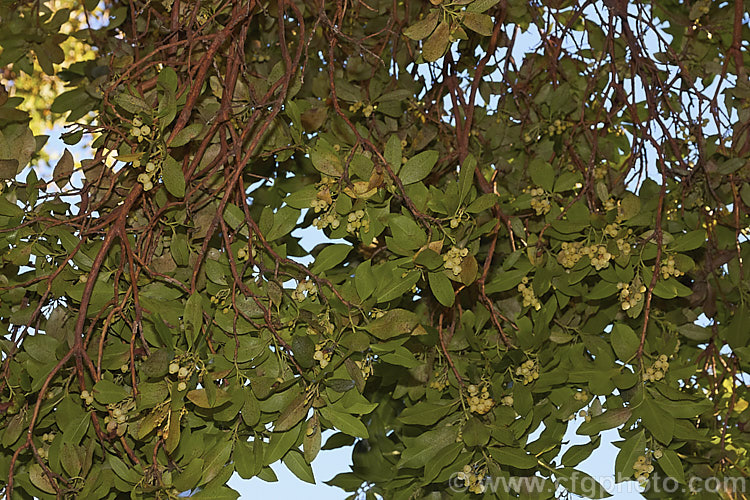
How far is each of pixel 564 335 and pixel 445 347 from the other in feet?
0.63

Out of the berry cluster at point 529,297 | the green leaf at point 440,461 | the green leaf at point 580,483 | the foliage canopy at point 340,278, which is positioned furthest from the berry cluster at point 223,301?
the green leaf at point 580,483

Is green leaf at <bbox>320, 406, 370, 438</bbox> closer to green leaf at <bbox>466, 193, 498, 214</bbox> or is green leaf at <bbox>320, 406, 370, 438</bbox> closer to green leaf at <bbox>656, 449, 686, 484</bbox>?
green leaf at <bbox>466, 193, 498, 214</bbox>

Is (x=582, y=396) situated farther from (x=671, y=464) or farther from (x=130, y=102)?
(x=130, y=102)

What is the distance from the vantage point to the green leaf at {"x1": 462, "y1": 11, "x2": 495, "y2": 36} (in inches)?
34.8

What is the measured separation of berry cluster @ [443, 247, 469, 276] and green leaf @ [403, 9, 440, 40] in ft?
0.83

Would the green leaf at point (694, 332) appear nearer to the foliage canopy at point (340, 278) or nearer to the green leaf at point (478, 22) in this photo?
the foliage canopy at point (340, 278)

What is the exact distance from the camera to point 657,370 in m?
1.11

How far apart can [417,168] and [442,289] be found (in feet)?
0.51

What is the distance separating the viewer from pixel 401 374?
1247 millimetres

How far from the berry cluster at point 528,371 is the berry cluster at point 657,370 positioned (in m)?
0.15

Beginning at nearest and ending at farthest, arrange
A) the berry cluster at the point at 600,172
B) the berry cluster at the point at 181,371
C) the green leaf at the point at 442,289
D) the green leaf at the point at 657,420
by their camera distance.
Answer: the berry cluster at the point at 181,371 < the green leaf at the point at 442,289 < the green leaf at the point at 657,420 < the berry cluster at the point at 600,172

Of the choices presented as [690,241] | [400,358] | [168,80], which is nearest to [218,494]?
[400,358]

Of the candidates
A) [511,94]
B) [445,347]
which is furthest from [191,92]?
[511,94]

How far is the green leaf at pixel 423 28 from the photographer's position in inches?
35.2
